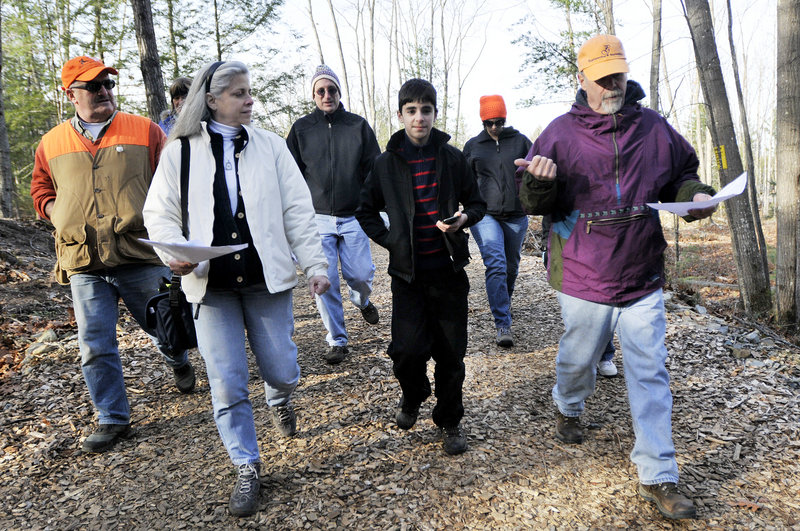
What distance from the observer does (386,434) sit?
140 inches

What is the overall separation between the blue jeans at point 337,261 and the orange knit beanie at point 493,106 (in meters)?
1.95

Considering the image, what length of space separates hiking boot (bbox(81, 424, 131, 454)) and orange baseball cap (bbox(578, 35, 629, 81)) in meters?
3.94

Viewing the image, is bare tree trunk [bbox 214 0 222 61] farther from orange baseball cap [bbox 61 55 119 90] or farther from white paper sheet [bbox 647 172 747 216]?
white paper sheet [bbox 647 172 747 216]

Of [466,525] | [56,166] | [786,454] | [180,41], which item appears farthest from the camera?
[180,41]

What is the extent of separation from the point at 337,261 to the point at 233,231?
2.18 metres

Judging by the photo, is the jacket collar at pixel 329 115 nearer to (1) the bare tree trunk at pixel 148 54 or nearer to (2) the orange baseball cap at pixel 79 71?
(2) the orange baseball cap at pixel 79 71

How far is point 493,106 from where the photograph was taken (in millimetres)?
5371

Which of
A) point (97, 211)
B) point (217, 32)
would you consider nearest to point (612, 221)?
point (97, 211)

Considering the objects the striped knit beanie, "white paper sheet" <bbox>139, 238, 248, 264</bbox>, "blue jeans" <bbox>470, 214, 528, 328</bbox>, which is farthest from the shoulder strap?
"blue jeans" <bbox>470, 214, 528, 328</bbox>

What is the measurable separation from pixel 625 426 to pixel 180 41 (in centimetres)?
1737

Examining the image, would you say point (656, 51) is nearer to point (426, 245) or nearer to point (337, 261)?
point (337, 261)

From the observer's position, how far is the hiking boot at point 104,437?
3434 millimetres

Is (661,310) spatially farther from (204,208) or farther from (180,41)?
(180,41)

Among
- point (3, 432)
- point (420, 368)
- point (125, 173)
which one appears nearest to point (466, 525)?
point (420, 368)
